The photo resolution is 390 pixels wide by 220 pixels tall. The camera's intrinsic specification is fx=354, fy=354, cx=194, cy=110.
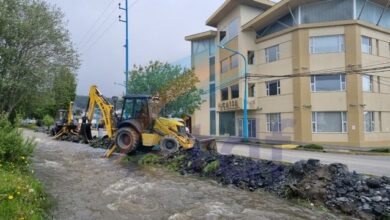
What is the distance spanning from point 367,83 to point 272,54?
8.62 metres

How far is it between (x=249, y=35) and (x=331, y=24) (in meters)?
8.91

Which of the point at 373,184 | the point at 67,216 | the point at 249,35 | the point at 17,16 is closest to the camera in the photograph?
the point at 67,216

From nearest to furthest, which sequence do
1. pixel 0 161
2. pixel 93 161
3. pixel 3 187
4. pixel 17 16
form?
pixel 3 187
pixel 0 161
pixel 93 161
pixel 17 16

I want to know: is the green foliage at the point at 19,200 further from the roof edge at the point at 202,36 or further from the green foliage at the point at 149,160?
the roof edge at the point at 202,36

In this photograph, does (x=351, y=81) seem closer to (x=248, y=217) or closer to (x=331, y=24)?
(x=331, y=24)

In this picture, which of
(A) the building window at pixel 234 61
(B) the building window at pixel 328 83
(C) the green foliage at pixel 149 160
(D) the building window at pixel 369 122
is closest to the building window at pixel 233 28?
(A) the building window at pixel 234 61

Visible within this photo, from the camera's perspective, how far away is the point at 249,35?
118 feet

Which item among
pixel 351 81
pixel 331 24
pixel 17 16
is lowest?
pixel 351 81

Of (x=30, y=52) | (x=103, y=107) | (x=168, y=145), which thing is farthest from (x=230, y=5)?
(x=168, y=145)

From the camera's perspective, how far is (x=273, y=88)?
33.2 metres

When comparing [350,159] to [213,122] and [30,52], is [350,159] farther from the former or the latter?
[213,122]

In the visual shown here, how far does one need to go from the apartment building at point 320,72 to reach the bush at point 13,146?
76.5 feet

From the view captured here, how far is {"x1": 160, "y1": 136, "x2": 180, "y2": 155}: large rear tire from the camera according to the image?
1574 centimetres

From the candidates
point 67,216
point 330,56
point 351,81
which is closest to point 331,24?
point 330,56
